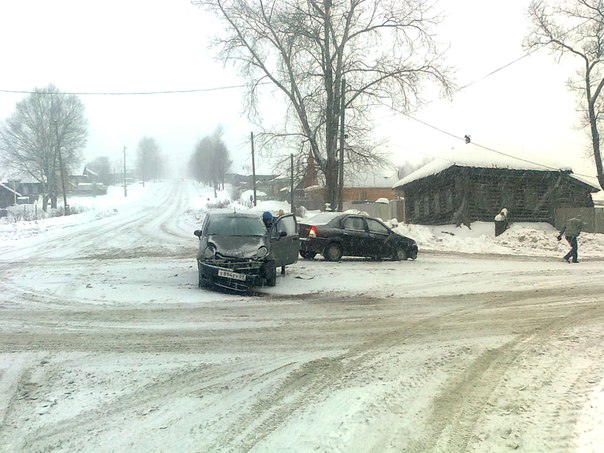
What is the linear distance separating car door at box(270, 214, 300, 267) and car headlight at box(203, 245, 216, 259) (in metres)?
1.32

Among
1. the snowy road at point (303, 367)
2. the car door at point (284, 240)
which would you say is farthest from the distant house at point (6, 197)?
the car door at point (284, 240)

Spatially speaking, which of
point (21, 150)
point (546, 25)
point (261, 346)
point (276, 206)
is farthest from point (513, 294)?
point (21, 150)

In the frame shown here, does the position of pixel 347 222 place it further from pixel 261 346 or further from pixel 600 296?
pixel 261 346

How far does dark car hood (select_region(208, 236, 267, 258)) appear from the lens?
32.7 feet

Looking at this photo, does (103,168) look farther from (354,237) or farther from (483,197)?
(354,237)

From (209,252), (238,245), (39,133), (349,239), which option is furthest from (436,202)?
(39,133)

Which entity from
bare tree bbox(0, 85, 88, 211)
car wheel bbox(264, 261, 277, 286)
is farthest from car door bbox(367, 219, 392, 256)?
bare tree bbox(0, 85, 88, 211)

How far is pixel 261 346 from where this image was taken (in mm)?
6133

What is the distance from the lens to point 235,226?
1107cm

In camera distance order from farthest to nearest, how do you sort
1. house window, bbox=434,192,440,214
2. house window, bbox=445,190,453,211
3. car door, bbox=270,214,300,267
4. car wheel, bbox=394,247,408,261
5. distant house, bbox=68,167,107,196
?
distant house, bbox=68,167,107,196 < house window, bbox=434,192,440,214 < house window, bbox=445,190,453,211 < car wheel, bbox=394,247,408,261 < car door, bbox=270,214,300,267

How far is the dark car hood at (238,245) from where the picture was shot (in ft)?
32.7

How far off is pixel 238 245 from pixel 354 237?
5.96 metres

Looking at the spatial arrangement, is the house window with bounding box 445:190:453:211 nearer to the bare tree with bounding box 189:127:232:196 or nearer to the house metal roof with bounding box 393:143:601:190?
the house metal roof with bounding box 393:143:601:190

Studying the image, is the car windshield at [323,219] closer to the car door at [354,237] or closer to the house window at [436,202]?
the car door at [354,237]
